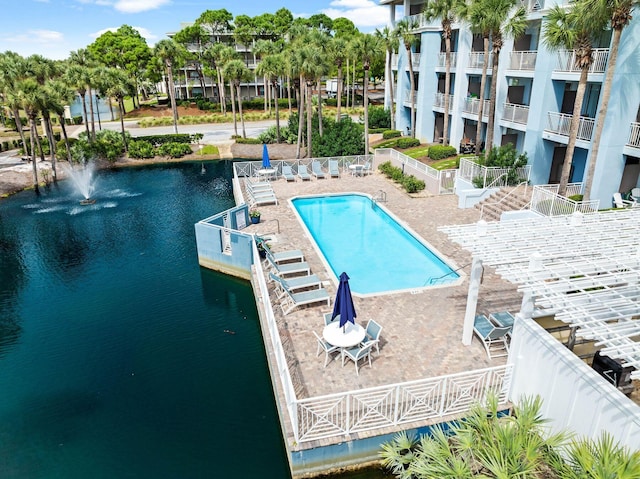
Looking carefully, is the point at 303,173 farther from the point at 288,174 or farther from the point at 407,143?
the point at 407,143

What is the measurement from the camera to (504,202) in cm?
2230

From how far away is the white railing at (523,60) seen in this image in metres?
26.2

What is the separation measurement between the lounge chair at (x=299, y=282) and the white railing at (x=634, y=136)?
15.3 meters

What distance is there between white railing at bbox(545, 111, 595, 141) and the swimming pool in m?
9.58

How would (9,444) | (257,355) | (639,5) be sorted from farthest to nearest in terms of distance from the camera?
(639,5)
(257,355)
(9,444)

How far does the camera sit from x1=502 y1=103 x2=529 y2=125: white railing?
26.1 meters

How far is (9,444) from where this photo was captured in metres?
10.9

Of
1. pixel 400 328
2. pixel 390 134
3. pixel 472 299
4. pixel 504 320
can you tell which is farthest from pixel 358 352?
pixel 390 134

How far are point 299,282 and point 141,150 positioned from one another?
3181 cm

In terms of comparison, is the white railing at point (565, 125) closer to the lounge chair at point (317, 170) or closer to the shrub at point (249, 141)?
the lounge chair at point (317, 170)

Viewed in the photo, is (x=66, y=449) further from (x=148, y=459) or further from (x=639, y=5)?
(x=639, y=5)

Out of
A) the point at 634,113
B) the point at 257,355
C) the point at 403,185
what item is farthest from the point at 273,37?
the point at 257,355

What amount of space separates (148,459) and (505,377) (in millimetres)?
8514

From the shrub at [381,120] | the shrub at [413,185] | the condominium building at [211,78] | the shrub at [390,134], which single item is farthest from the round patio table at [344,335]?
the condominium building at [211,78]
